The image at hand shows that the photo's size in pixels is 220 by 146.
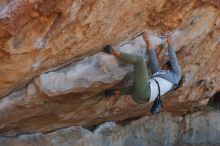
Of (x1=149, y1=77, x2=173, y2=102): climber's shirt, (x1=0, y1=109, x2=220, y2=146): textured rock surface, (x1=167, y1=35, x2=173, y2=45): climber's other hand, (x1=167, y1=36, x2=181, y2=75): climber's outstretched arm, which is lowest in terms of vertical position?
(x1=0, y1=109, x2=220, y2=146): textured rock surface

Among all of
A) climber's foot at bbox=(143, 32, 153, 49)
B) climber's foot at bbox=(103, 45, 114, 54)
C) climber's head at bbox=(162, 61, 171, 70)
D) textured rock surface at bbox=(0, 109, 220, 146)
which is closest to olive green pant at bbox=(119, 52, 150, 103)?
climber's foot at bbox=(103, 45, 114, 54)

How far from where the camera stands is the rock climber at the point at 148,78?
4898mm

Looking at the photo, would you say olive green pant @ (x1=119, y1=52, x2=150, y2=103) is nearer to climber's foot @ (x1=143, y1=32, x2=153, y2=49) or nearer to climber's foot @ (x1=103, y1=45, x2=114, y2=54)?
climber's foot @ (x1=103, y1=45, x2=114, y2=54)

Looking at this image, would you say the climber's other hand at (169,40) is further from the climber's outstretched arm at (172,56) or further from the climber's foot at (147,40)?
the climber's foot at (147,40)

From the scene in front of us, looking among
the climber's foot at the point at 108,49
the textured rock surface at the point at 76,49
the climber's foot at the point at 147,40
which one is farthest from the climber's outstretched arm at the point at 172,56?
the climber's foot at the point at 108,49

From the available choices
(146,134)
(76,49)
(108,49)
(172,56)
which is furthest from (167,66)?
(146,134)

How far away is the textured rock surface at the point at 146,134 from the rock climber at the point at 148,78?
3.04ft

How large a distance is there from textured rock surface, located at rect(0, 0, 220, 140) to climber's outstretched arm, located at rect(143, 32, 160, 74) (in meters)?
0.07

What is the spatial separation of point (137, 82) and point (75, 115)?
1168 mm

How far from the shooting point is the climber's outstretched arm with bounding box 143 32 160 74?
199 inches

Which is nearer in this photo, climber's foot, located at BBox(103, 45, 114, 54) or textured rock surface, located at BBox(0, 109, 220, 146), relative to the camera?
climber's foot, located at BBox(103, 45, 114, 54)

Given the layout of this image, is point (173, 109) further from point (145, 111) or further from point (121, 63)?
point (121, 63)

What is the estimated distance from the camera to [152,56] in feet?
16.9

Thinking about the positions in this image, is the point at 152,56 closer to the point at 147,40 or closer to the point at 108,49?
the point at 147,40
